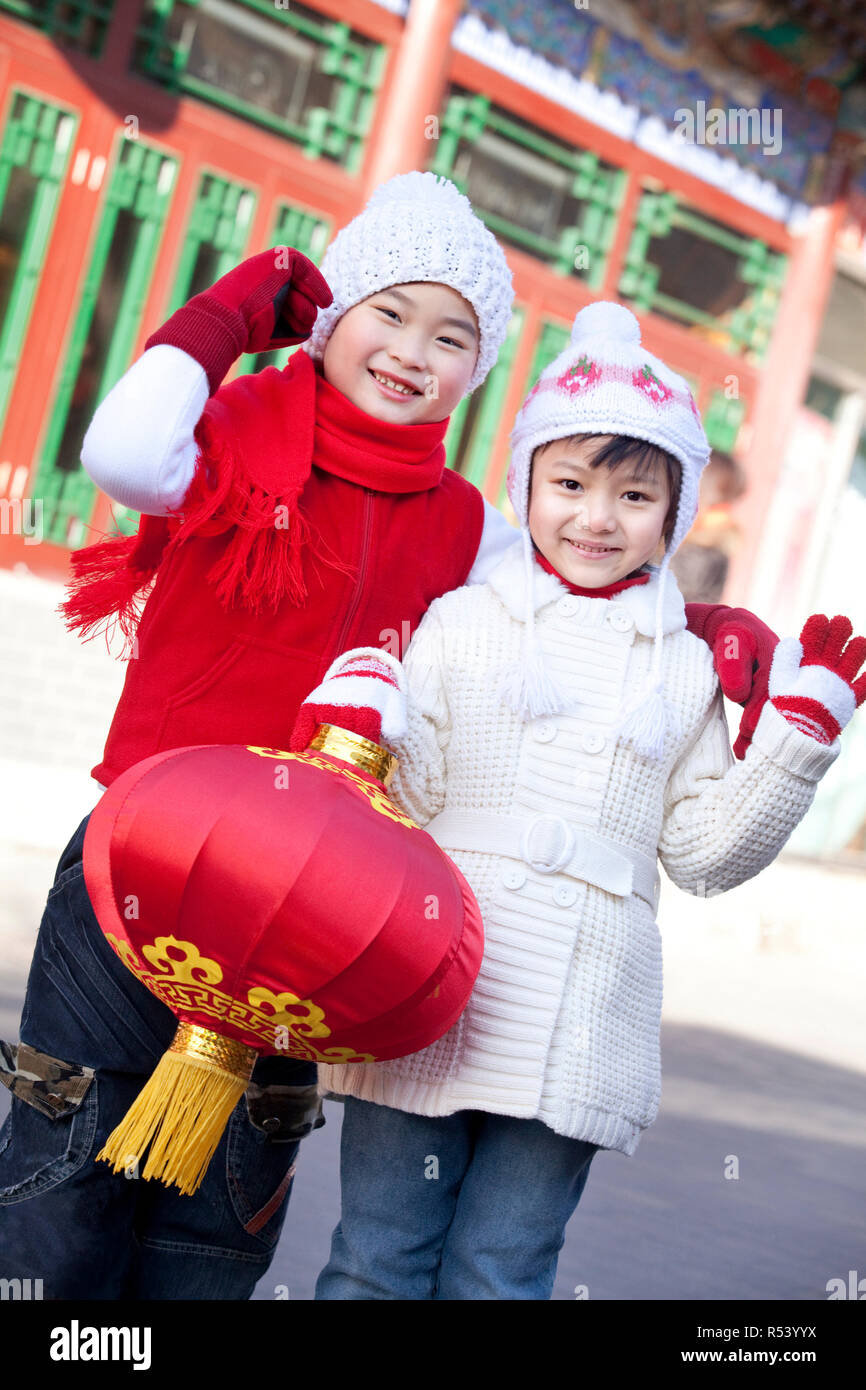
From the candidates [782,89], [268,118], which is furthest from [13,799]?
[782,89]

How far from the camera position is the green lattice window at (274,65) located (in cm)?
610

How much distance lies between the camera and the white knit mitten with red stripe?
1.66 meters

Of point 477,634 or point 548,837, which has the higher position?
point 477,634

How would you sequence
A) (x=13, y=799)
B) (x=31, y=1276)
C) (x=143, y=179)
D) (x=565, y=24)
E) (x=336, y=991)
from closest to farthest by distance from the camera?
1. (x=336, y=991)
2. (x=31, y=1276)
3. (x=13, y=799)
4. (x=143, y=179)
5. (x=565, y=24)

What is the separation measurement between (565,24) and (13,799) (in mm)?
4442

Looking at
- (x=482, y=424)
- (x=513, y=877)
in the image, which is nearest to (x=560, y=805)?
(x=513, y=877)

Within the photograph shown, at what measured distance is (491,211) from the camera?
7.02m

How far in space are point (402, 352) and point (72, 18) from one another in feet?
15.7

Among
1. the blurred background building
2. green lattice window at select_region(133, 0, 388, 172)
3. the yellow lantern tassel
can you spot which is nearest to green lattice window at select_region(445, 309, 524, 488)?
the blurred background building

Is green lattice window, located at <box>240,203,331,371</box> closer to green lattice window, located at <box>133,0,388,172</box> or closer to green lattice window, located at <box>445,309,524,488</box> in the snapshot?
green lattice window, located at <box>133,0,388,172</box>

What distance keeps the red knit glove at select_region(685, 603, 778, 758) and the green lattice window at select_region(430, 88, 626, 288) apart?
5.15m

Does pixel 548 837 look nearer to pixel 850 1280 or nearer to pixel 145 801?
pixel 145 801

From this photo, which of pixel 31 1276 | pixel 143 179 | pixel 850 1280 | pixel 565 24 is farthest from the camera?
pixel 565 24

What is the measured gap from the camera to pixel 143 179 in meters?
6.15
